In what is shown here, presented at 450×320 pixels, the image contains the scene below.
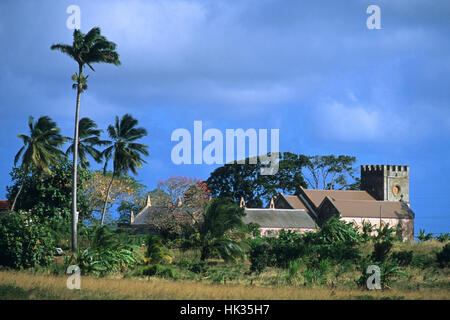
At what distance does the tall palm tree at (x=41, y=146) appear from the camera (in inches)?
1670

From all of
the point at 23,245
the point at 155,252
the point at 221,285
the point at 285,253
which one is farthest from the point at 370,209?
the point at 221,285

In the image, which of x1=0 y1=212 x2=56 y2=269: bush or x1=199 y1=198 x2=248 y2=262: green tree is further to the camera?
x1=199 y1=198 x2=248 y2=262: green tree

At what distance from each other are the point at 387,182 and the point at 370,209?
13.7 metres

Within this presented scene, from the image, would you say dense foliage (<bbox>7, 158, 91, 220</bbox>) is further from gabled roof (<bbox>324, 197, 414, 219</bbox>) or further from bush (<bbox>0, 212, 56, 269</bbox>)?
gabled roof (<bbox>324, 197, 414, 219</bbox>)

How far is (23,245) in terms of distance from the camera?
25.9m

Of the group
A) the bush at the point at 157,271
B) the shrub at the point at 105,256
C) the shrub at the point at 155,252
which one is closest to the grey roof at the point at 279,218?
the shrub at the point at 155,252

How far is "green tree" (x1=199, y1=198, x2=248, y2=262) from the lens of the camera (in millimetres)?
31958

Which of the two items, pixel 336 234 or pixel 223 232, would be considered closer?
pixel 223 232

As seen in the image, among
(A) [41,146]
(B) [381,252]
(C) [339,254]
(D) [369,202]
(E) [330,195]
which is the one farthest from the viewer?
(E) [330,195]

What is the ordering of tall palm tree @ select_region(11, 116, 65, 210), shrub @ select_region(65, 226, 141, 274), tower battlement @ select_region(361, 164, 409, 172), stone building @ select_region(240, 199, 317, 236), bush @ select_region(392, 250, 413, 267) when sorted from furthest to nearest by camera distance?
1. tower battlement @ select_region(361, 164, 409, 172)
2. stone building @ select_region(240, 199, 317, 236)
3. tall palm tree @ select_region(11, 116, 65, 210)
4. bush @ select_region(392, 250, 413, 267)
5. shrub @ select_region(65, 226, 141, 274)

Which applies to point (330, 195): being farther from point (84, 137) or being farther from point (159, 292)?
point (159, 292)

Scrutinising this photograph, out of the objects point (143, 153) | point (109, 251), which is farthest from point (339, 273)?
point (143, 153)

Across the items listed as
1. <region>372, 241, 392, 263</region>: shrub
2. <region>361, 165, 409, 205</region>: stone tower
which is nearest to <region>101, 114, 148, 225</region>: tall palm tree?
<region>372, 241, 392, 263</region>: shrub

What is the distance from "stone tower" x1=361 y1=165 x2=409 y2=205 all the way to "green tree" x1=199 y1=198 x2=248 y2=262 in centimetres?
4650
